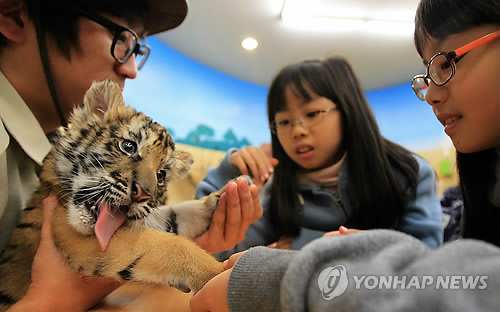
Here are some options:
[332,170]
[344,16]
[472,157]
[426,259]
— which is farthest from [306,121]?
[426,259]

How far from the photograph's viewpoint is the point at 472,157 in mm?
629

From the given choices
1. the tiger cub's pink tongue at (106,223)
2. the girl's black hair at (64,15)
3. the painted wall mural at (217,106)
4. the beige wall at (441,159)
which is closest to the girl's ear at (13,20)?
the girl's black hair at (64,15)

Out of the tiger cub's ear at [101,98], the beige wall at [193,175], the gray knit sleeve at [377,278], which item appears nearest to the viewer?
the gray knit sleeve at [377,278]

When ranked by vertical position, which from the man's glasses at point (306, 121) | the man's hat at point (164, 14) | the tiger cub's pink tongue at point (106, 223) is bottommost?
the tiger cub's pink tongue at point (106, 223)

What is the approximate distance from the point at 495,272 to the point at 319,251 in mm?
134

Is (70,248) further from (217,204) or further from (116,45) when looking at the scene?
(116,45)

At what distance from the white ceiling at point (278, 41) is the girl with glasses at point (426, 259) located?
5.0 inches

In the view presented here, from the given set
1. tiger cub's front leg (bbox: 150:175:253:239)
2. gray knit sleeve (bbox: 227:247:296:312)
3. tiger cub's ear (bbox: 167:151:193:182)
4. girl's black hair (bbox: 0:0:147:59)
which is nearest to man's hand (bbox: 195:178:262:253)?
tiger cub's front leg (bbox: 150:175:253:239)

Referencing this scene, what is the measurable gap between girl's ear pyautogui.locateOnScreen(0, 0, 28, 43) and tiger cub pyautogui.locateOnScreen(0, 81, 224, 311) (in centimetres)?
27

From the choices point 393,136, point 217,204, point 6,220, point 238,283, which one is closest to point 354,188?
point 393,136

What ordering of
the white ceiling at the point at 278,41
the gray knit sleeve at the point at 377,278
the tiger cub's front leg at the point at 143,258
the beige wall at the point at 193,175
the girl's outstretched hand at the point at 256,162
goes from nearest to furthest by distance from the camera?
the gray knit sleeve at the point at 377,278
the tiger cub's front leg at the point at 143,258
the white ceiling at the point at 278,41
the beige wall at the point at 193,175
the girl's outstretched hand at the point at 256,162

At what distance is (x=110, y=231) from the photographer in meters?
0.52

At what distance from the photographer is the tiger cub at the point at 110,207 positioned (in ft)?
1.68

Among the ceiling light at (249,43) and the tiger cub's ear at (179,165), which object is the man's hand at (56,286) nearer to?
the tiger cub's ear at (179,165)
